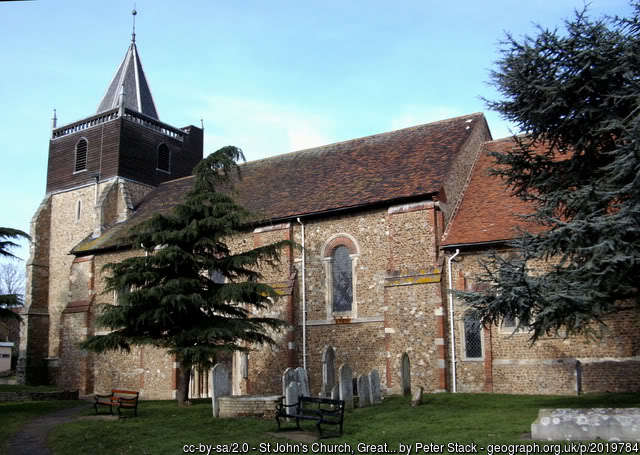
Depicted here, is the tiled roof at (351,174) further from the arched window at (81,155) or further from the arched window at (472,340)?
the arched window at (81,155)

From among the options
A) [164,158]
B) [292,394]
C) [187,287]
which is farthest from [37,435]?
[164,158]

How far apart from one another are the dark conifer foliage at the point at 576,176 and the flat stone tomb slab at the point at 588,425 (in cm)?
211

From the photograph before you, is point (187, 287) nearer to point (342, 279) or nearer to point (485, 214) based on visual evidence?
point (342, 279)

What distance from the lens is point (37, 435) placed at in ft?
49.5

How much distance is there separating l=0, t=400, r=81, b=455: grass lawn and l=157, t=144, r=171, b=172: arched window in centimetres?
1636

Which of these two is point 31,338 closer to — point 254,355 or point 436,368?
point 254,355

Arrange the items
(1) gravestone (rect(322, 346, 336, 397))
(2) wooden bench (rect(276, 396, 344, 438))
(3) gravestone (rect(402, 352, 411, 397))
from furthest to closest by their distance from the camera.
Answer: (1) gravestone (rect(322, 346, 336, 397)), (3) gravestone (rect(402, 352, 411, 397)), (2) wooden bench (rect(276, 396, 344, 438))

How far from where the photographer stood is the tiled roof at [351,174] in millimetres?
22875

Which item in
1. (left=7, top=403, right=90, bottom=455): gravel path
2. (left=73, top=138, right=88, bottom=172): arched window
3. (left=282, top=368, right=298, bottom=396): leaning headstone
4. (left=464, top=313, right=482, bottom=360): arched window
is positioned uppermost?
(left=73, top=138, right=88, bottom=172): arched window

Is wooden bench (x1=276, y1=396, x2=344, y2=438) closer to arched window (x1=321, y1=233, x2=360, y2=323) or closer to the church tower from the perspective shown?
arched window (x1=321, y1=233, x2=360, y2=323)

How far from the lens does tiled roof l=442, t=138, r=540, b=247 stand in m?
20.2

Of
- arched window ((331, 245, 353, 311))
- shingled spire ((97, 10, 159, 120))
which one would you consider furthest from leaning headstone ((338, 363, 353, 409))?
shingled spire ((97, 10, 159, 120))

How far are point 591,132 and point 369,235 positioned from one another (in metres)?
9.38

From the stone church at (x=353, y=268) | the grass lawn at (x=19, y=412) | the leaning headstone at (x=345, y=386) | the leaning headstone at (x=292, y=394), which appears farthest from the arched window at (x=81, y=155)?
the leaning headstone at (x=292, y=394)
